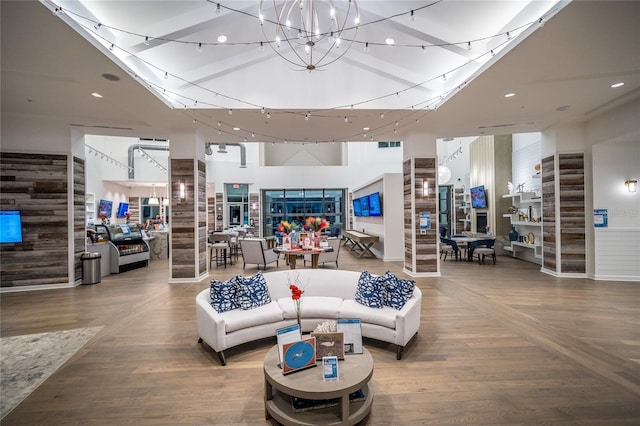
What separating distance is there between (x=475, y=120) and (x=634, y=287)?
4340 millimetres

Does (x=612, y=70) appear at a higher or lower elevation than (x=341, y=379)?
higher

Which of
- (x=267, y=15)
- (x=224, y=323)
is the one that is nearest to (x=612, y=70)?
(x=267, y=15)

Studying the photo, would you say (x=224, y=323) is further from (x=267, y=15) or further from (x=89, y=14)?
(x=267, y=15)

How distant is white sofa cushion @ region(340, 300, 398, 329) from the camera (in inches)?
121

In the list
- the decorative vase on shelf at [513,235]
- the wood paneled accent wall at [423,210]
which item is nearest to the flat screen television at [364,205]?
the wood paneled accent wall at [423,210]

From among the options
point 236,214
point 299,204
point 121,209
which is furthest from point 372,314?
point 121,209

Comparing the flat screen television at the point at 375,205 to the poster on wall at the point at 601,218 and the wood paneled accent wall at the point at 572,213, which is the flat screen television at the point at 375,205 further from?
the poster on wall at the point at 601,218

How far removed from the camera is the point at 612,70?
394 centimetres

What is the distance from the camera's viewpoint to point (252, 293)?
11.3 feet

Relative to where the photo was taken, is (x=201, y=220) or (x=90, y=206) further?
(x=90, y=206)

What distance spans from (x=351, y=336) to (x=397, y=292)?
3.75ft

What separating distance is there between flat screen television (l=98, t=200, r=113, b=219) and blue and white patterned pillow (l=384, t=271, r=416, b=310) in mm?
12250

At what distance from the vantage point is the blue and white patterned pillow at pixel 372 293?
11.0 feet

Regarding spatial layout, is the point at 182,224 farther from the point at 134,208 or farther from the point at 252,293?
the point at 134,208
